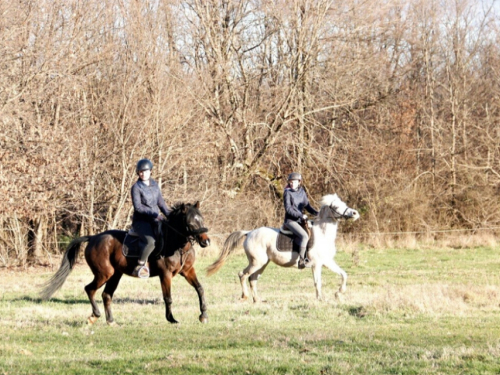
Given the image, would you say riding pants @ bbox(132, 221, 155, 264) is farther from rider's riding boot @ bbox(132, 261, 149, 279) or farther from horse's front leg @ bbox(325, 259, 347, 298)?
horse's front leg @ bbox(325, 259, 347, 298)

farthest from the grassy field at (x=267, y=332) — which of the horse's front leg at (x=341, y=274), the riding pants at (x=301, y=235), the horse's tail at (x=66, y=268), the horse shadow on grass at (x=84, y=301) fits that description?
the riding pants at (x=301, y=235)

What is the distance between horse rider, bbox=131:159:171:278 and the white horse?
3.55 meters

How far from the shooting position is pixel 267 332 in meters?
10.0

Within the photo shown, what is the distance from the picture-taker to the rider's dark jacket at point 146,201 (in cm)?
1103

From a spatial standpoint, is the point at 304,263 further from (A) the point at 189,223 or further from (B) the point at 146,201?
(B) the point at 146,201

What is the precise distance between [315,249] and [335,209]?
867 mm

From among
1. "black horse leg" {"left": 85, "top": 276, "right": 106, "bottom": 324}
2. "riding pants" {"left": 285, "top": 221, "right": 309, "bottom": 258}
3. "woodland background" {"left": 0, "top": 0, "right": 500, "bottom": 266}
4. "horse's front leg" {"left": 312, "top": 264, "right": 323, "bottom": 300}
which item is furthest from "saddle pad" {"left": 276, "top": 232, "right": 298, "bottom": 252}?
"woodland background" {"left": 0, "top": 0, "right": 500, "bottom": 266}

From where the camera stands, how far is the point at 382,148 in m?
35.1

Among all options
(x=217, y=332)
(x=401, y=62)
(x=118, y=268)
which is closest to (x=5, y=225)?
(x=118, y=268)

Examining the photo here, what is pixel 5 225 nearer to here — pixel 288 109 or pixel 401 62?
pixel 288 109

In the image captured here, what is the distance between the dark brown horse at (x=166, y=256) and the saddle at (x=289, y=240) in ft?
11.6

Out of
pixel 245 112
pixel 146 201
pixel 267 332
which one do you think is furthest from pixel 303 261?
pixel 245 112

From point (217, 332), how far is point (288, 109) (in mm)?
21859

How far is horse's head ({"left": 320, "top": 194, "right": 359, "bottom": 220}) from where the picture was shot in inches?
554
